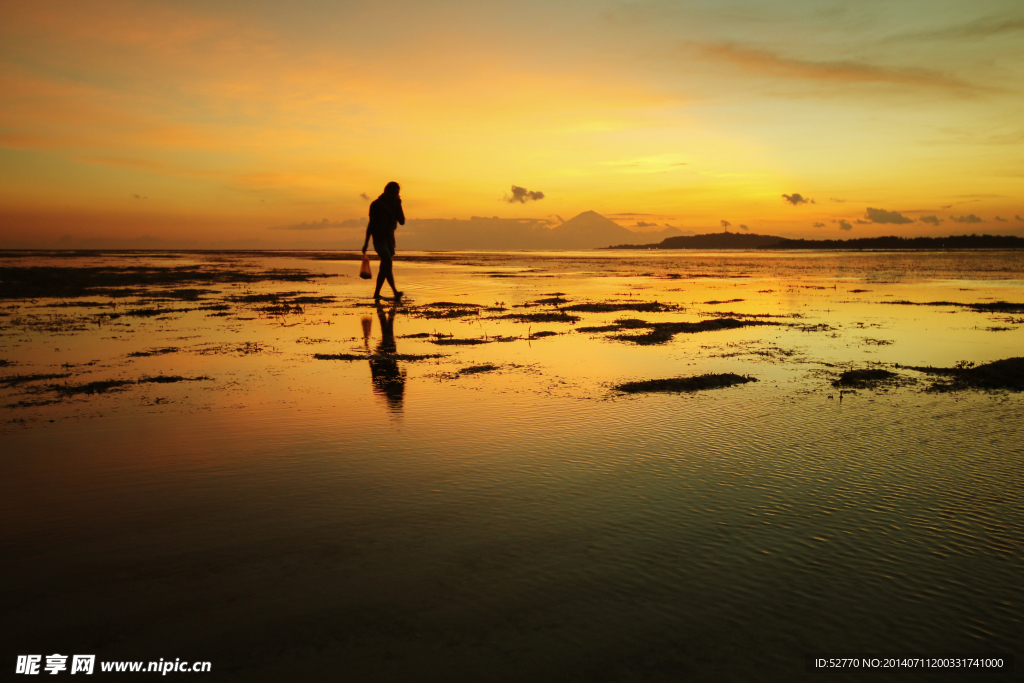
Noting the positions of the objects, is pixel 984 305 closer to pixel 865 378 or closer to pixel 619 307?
pixel 619 307

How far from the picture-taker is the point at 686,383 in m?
10.5

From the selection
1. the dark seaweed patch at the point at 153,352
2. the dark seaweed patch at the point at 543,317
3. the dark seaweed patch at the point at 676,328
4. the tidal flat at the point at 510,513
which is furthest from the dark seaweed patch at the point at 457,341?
the dark seaweed patch at the point at 153,352

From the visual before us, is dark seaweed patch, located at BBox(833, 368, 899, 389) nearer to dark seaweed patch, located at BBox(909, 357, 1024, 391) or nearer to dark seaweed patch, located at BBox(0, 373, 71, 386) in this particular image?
dark seaweed patch, located at BBox(909, 357, 1024, 391)

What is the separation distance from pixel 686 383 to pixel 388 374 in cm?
534

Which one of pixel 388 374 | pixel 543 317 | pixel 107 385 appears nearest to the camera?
pixel 107 385

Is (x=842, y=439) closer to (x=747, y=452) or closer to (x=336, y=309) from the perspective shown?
(x=747, y=452)

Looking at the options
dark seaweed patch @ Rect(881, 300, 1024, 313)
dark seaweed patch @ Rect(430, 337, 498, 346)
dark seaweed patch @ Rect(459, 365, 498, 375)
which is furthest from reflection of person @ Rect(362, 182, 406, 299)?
dark seaweed patch @ Rect(881, 300, 1024, 313)

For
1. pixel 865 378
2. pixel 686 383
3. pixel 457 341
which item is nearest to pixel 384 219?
pixel 457 341

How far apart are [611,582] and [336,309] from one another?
19904 mm

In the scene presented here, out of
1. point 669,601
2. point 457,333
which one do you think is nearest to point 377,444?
point 669,601

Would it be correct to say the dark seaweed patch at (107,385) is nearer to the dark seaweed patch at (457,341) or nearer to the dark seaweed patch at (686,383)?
the dark seaweed patch at (457,341)

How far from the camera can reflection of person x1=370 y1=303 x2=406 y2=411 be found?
9672mm

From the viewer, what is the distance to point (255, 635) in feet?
11.9

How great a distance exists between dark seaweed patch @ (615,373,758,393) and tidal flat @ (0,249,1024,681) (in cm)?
6
